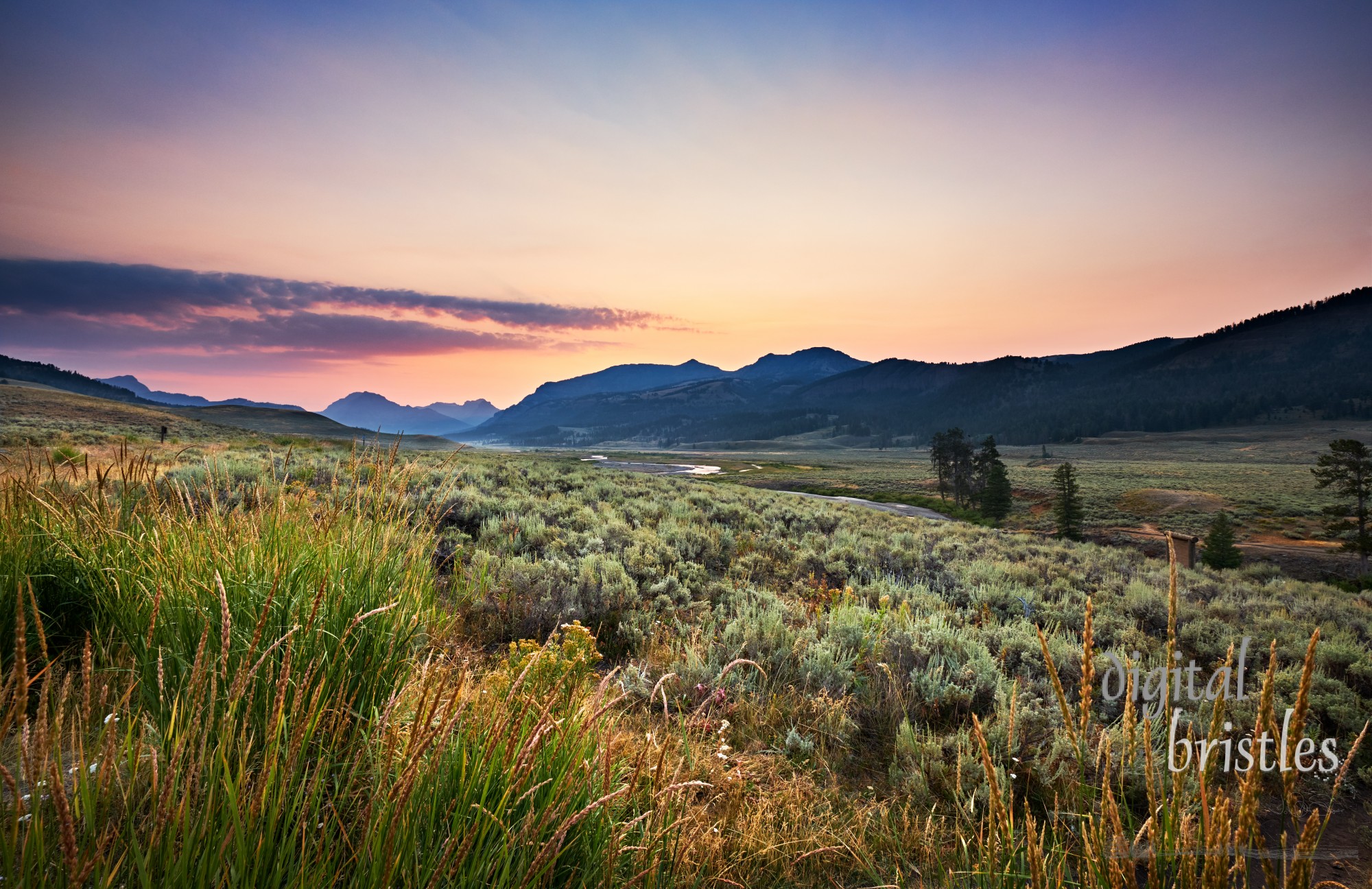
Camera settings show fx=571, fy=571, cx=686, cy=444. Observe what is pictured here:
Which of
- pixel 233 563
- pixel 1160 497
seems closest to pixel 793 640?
pixel 233 563

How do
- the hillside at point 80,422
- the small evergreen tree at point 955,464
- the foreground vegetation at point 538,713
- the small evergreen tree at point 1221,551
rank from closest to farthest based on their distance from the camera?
the foreground vegetation at point 538,713
the hillside at point 80,422
the small evergreen tree at point 1221,551
the small evergreen tree at point 955,464

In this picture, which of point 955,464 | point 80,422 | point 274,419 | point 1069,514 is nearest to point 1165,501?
point 955,464

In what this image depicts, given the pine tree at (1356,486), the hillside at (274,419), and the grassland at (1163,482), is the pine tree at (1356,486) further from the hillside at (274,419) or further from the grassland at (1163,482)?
the hillside at (274,419)

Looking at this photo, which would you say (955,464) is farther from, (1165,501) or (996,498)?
(1165,501)

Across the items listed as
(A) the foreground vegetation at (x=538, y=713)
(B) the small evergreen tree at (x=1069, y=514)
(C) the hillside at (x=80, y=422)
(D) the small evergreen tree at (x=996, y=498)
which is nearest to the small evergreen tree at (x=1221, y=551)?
(B) the small evergreen tree at (x=1069, y=514)

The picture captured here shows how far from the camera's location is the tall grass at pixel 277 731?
1404mm

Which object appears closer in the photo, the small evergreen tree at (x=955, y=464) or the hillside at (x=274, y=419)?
the small evergreen tree at (x=955, y=464)

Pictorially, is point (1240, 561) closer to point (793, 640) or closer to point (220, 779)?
point (793, 640)

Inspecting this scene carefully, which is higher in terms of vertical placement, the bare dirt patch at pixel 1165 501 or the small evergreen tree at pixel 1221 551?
the small evergreen tree at pixel 1221 551

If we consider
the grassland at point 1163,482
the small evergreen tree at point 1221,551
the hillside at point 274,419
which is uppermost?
the hillside at point 274,419

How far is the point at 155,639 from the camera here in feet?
8.91

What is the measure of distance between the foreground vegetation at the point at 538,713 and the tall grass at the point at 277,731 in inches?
0.9

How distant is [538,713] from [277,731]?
1.29m

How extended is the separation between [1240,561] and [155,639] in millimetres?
40905
